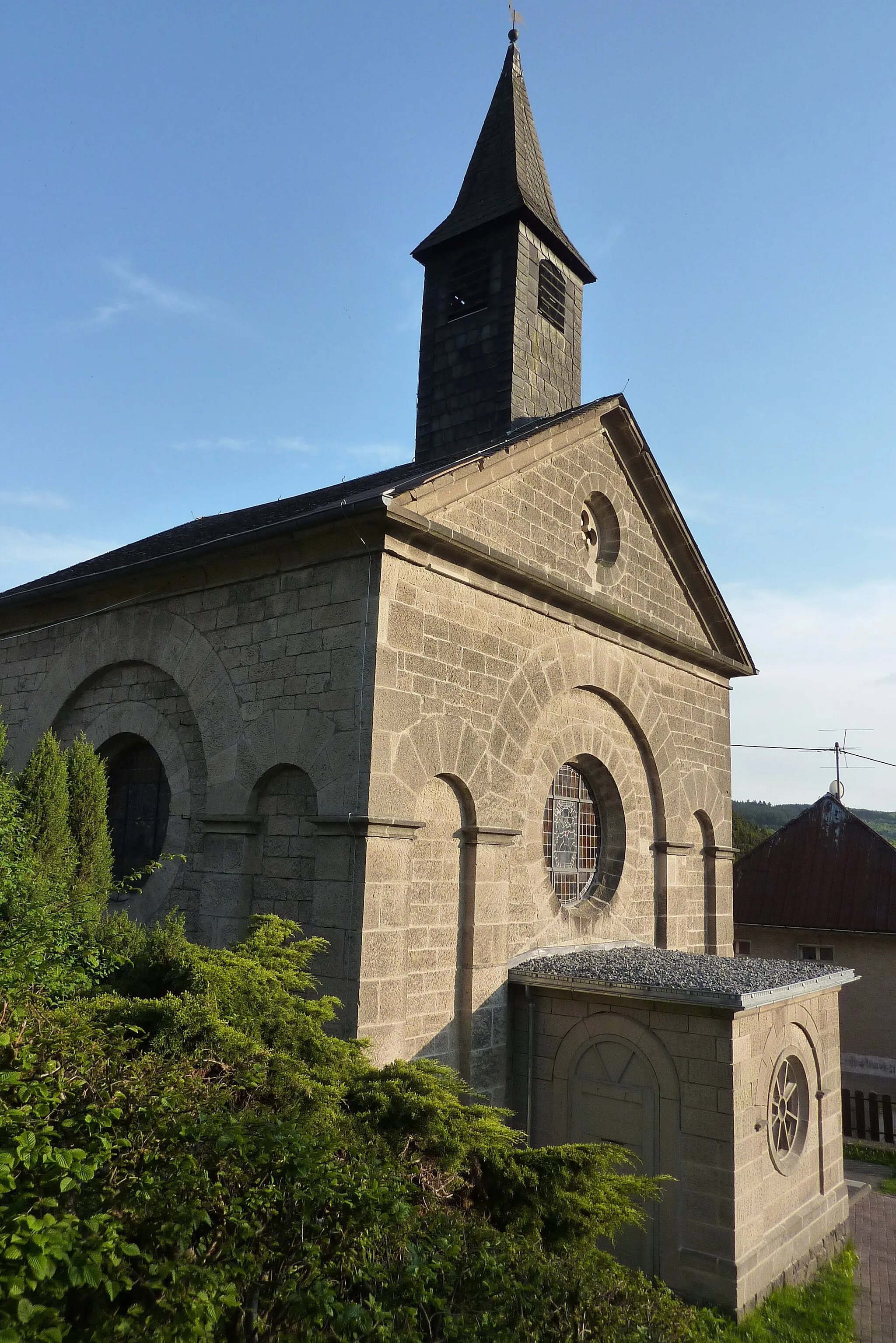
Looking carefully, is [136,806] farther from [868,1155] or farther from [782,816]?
[782,816]

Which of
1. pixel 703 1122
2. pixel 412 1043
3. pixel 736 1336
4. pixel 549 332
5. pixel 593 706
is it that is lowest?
pixel 736 1336

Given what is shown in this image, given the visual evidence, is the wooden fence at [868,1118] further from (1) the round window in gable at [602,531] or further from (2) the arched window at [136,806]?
(2) the arched window at [136,806]

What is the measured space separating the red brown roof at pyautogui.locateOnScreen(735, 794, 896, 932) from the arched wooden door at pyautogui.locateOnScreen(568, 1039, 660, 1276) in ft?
30.9

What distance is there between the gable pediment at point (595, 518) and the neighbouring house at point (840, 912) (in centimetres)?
562

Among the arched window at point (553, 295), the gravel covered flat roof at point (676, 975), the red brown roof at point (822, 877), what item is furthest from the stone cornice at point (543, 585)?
the red brown roof at point (822, 877)

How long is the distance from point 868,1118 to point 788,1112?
20.3 ft

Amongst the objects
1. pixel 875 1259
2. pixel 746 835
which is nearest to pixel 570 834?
pixel 875 1259

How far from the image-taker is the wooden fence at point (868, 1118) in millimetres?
12875

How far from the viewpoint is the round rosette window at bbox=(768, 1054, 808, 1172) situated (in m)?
8.11

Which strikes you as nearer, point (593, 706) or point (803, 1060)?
point (803, 1060)

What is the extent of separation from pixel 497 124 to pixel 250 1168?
48.8 ft

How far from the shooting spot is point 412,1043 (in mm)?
7609

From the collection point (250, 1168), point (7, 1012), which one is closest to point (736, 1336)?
point (250, 1168)

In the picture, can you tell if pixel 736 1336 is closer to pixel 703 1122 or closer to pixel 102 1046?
pixel 703 1122
